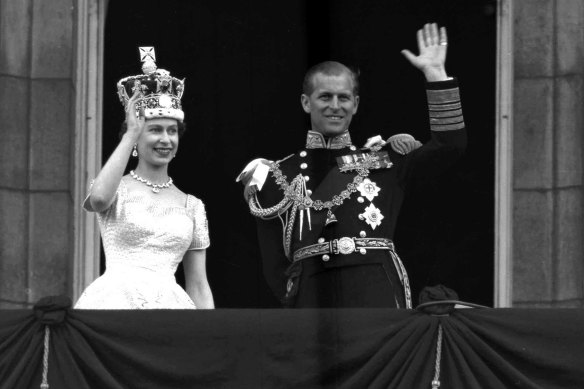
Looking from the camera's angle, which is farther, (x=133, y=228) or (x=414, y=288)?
(x=414, y=288)

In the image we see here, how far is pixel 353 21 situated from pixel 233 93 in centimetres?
71

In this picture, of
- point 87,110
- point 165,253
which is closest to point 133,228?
point 165,253

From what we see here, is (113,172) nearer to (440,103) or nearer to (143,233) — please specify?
(143,233)

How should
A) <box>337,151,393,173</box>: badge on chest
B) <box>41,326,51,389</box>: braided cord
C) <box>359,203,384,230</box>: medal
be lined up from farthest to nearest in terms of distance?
<box>337,151,393,173</box>: badge on chest, <box>359,203,384,230</box>: medal, <box>41,326,51,389</box>: braided cord

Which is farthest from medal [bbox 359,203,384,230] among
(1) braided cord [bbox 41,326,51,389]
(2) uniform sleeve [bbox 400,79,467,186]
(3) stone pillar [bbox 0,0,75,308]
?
(3) stone pillar [bbox 0,0,75,308]

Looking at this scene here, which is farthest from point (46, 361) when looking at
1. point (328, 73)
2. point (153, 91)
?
point (328, 73)

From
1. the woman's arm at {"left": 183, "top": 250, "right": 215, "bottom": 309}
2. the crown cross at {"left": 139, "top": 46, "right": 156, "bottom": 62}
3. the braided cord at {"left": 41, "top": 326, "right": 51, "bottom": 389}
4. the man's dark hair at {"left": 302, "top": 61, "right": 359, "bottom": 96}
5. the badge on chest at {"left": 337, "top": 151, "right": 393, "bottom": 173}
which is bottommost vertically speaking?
the braided cord at {"left": 41, "top": 326, "right": 51, "bottom": 389}

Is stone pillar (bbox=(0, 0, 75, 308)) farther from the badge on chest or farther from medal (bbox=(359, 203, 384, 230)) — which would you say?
medal (bbox=(359, 203, 384, 230))

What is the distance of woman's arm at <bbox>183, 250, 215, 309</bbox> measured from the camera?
10.0m

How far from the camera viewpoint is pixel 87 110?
12109mm

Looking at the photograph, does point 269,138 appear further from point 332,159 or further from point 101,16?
point 332,159

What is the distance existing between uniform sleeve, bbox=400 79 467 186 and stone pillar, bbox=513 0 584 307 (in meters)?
1.96

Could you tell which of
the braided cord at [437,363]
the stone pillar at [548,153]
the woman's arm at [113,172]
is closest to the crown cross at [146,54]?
the woman's arm at [113,172]

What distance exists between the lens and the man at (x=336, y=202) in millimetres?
10047
